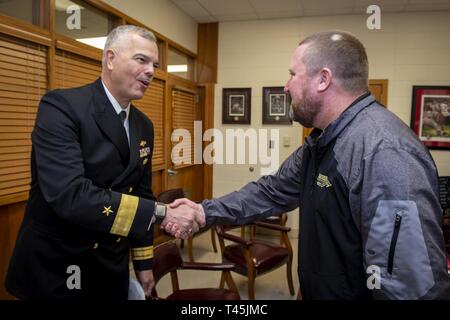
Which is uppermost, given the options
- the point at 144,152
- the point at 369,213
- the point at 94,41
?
the point at 94,41

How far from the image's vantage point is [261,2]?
165 inches

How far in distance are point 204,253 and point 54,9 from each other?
2890 mm

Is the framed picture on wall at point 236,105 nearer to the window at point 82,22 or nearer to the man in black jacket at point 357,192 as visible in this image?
the window at point 82,22

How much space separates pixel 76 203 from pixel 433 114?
4.58 metres

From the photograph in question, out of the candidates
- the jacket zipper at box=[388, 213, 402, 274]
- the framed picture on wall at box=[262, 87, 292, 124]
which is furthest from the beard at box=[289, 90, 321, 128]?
the framed picture on wall at box=[262, 87, 292, 124]

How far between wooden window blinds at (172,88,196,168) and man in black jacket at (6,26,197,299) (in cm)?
288

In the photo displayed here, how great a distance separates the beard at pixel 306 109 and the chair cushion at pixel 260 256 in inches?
67.4

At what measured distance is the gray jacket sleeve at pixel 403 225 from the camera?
0.89 metres

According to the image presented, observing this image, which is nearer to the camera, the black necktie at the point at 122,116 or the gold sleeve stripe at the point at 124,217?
the gold sleeve stripe at the point at 124,217

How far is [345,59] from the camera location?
1.18 m

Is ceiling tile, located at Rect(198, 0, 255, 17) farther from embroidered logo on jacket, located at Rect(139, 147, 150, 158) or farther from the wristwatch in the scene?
the wristwatch

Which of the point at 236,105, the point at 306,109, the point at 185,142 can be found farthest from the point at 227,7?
the point at 306,109

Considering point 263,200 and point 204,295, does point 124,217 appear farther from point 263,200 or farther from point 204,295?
point 204,295

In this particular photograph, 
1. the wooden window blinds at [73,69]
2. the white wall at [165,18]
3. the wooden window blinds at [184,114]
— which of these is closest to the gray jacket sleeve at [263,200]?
the wooden window blinds at [73,69]
